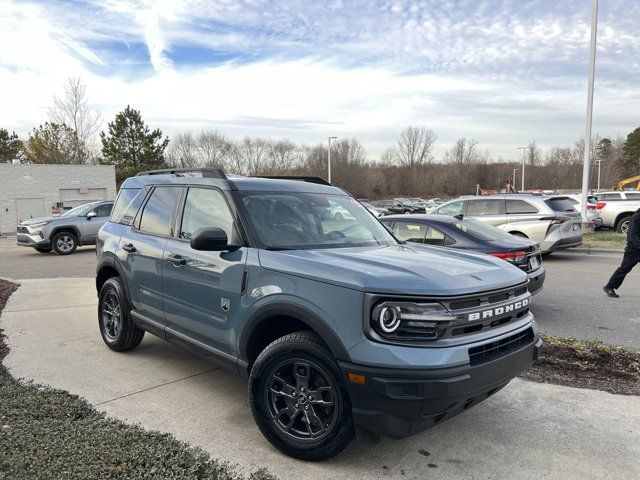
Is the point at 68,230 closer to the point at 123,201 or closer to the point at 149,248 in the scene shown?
the point at 123,201

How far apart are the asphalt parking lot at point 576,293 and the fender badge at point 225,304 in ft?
14.2

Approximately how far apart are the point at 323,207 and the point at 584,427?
2.62 metres

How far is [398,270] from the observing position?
288 cm

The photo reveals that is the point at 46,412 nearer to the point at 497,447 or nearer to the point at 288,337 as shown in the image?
the point at 288,337

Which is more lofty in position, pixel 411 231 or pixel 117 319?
pixel 411 231

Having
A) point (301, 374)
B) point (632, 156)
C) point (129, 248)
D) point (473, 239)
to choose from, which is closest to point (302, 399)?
point (301, 374)

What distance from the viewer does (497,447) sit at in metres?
3.20

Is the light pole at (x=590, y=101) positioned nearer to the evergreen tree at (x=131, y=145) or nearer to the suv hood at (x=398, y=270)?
the suv hood at (x=398, y=270)

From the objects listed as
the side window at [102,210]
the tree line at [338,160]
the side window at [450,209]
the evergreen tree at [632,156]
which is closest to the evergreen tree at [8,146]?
the tree line at [338,160]

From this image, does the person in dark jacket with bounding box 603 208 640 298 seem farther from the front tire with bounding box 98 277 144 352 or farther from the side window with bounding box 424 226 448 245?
the front tire with bounding box 98 277 144 352

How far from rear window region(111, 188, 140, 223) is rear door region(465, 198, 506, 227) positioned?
946cm

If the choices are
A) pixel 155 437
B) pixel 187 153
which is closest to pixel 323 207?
pixel 155 437

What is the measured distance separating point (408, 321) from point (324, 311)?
50 centimetres

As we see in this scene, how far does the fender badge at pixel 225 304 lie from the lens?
3.48m
